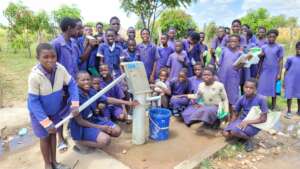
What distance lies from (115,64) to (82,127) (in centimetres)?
159

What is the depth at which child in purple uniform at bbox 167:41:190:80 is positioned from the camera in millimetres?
5359

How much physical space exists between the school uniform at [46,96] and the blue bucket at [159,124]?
1333mm

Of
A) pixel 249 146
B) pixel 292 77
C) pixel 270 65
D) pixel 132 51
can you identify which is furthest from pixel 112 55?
pixel 292 77

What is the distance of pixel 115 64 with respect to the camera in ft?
15.7

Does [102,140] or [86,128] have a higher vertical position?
[86,128]

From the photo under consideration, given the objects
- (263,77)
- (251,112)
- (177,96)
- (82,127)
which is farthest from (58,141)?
(263,77)

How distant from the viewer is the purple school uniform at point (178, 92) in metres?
4.82

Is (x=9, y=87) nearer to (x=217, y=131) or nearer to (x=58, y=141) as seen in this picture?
(x=58, y=141)

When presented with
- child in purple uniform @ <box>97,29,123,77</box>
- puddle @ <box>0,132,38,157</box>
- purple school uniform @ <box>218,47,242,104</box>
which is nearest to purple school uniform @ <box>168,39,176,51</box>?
purple school uniform @ <box>218,47,242,104</box>

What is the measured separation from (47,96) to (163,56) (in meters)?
3.34

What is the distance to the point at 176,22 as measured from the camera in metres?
15.7

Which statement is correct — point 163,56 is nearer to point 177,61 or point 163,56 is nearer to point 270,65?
point 177,61

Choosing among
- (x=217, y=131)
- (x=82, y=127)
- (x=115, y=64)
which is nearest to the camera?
(x=82, y=127)

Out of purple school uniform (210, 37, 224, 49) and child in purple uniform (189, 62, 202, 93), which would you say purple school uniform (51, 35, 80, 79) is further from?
purple school uniform (210, 37, 224, 49)
